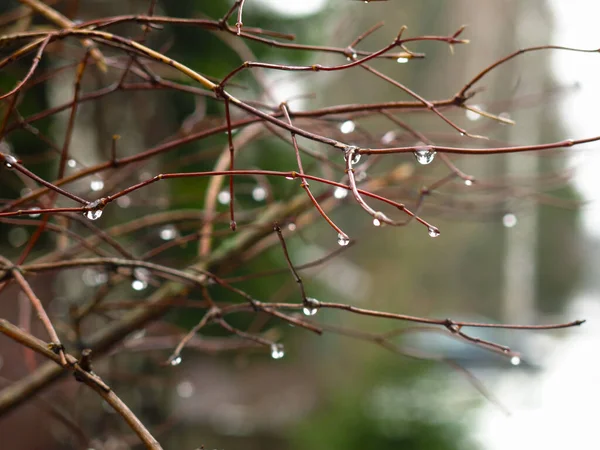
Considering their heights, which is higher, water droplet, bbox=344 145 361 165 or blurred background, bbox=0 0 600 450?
blurred background, bbox=0 0 600 450

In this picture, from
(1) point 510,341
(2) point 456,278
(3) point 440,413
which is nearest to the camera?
(3) point 440,413

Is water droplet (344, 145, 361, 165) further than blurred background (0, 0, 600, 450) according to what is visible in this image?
No

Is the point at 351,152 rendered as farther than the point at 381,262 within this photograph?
No

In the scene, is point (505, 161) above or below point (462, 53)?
below

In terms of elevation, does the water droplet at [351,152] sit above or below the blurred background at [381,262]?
below

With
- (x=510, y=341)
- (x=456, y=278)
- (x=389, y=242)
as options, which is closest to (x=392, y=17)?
(x=389, y=242)

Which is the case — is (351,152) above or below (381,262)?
below

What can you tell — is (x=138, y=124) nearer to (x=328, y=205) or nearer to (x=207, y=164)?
(x=207, y=164)

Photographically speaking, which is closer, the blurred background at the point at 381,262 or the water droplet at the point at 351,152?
the water droplet at the point at 351,152
